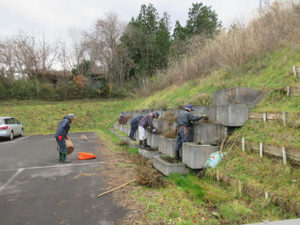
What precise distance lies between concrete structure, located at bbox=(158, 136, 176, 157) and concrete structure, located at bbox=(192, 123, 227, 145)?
0.76m

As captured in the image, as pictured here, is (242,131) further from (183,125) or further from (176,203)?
(176,203)

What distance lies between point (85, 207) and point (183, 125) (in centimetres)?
322

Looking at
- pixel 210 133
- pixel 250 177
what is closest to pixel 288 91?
pixel 210 133

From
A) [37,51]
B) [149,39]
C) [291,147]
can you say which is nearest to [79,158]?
[291,147]

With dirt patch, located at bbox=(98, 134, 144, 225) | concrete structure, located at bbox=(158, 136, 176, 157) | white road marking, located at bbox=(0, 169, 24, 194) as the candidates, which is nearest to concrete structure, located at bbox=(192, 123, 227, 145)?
concrete structure, located at bbox=(158, 136, 176, 157)

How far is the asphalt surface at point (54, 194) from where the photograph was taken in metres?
3.79

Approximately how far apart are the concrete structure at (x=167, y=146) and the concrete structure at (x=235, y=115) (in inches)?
67.4

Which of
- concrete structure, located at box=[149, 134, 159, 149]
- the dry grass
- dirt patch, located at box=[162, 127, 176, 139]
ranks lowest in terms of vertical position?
concrete structure, located at box=[149, 134, 159, 149]

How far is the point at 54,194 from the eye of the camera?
4.87 meters

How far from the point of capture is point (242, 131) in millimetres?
5211

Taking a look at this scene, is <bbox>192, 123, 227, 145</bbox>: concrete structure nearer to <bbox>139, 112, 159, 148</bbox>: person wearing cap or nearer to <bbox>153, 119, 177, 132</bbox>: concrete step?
<bbox>153, 119, 177, 132</bbox>: concrete step

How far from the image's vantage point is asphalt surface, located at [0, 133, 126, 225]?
3786 millimetres

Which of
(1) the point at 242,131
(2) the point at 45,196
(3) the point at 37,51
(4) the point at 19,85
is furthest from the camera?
(3) the point at 37,51

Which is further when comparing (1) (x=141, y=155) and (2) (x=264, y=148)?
(1) (x=141, y=155)
